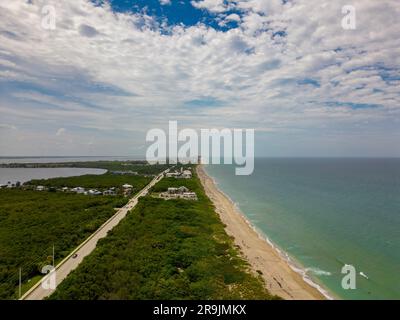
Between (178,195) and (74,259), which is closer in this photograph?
(74,259)

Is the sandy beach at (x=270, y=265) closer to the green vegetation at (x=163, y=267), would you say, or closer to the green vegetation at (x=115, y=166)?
the green vegetation at (x=163, y=267)

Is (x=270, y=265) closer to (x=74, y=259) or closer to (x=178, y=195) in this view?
(x=74, y=259)

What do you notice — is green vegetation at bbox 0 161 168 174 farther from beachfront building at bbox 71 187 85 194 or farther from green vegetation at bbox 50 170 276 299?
green vegetation at bbox 50 170 276 299

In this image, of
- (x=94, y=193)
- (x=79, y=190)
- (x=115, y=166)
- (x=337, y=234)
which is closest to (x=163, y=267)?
(x=337, y=234)

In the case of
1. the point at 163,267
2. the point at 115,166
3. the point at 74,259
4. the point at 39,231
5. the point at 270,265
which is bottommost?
the point at 270,265

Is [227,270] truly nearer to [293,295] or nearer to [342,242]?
[293,295]

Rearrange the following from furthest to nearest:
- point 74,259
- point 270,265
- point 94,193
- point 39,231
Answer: point 94,193, point 39,231, point 270,265, point 74,259
